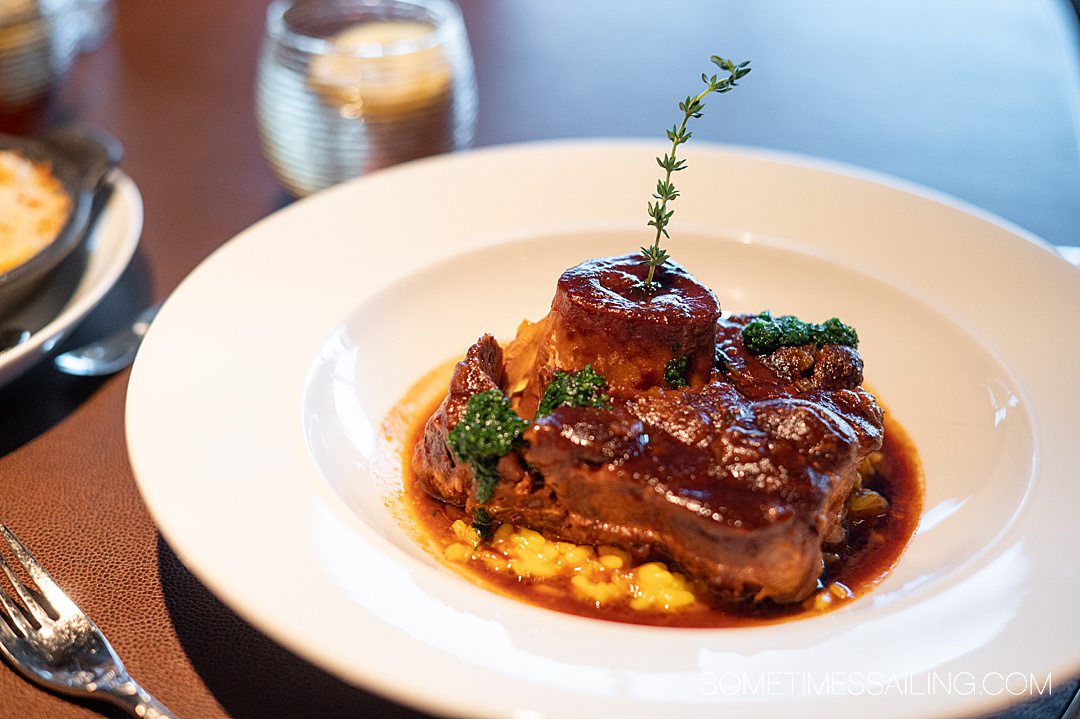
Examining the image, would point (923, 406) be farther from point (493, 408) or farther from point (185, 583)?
point (185, 583)

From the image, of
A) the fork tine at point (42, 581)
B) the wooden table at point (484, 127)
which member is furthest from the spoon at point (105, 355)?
the fork tine at point (42, 581)

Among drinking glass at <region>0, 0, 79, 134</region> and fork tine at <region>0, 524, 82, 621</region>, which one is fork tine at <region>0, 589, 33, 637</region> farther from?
drinking glass at <region>0, 0, 79, 134</region>

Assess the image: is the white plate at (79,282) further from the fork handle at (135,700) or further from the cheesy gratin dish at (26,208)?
the fork handle at (135,700)

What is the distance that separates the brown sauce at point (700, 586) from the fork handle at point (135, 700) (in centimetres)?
80

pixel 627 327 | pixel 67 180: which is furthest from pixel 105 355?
pixel 627 327

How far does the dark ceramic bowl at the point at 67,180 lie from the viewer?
3227mm

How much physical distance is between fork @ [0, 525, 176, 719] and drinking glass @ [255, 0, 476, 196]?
2356 mm

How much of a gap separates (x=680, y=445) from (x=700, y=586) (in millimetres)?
383

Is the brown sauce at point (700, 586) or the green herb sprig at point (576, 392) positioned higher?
the green herb sprig at point (576, 392)

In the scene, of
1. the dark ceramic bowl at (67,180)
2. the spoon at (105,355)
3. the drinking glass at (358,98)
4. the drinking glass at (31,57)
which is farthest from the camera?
the drinking glass at (31,57)

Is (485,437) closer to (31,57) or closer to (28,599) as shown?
(28,599)

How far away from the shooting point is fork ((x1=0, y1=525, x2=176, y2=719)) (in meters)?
2.10

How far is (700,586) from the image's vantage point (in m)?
2.48

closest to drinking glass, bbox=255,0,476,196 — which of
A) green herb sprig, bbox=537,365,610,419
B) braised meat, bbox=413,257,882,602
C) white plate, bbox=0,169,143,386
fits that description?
white plate, bbox=0,169,143,386
